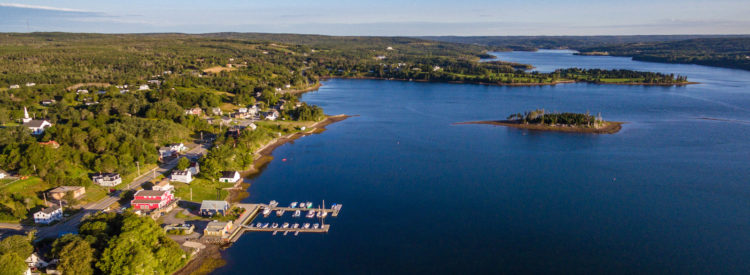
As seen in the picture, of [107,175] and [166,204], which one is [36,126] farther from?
[166,204]

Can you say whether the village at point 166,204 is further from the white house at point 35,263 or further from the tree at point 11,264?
the tree at point 11,264

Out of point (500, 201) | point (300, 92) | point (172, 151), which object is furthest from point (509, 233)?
point (300, 92)

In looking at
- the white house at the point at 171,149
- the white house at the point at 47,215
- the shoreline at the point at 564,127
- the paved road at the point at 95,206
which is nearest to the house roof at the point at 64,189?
the paved road at the point at 95,206

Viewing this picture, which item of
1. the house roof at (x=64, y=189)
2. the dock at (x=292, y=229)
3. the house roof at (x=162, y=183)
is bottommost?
the dock at (x=292, y=229)

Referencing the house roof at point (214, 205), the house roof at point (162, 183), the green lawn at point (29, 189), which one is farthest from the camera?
the house roof at point (162, 183)

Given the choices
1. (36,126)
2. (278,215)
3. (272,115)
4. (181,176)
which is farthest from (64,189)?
(272,115)

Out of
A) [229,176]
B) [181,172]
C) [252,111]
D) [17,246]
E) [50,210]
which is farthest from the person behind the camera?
[252,111]

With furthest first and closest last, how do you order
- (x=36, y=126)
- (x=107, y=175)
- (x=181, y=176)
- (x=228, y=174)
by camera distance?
1. (x=36, y=126)
2. (x=228, y=174)
3. (x=181, y=176)
4. (x=107, y=175)

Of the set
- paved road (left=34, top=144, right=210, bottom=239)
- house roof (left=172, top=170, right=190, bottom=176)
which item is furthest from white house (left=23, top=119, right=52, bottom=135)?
house roof (left=172, top=170, right=190, bottom=176)
